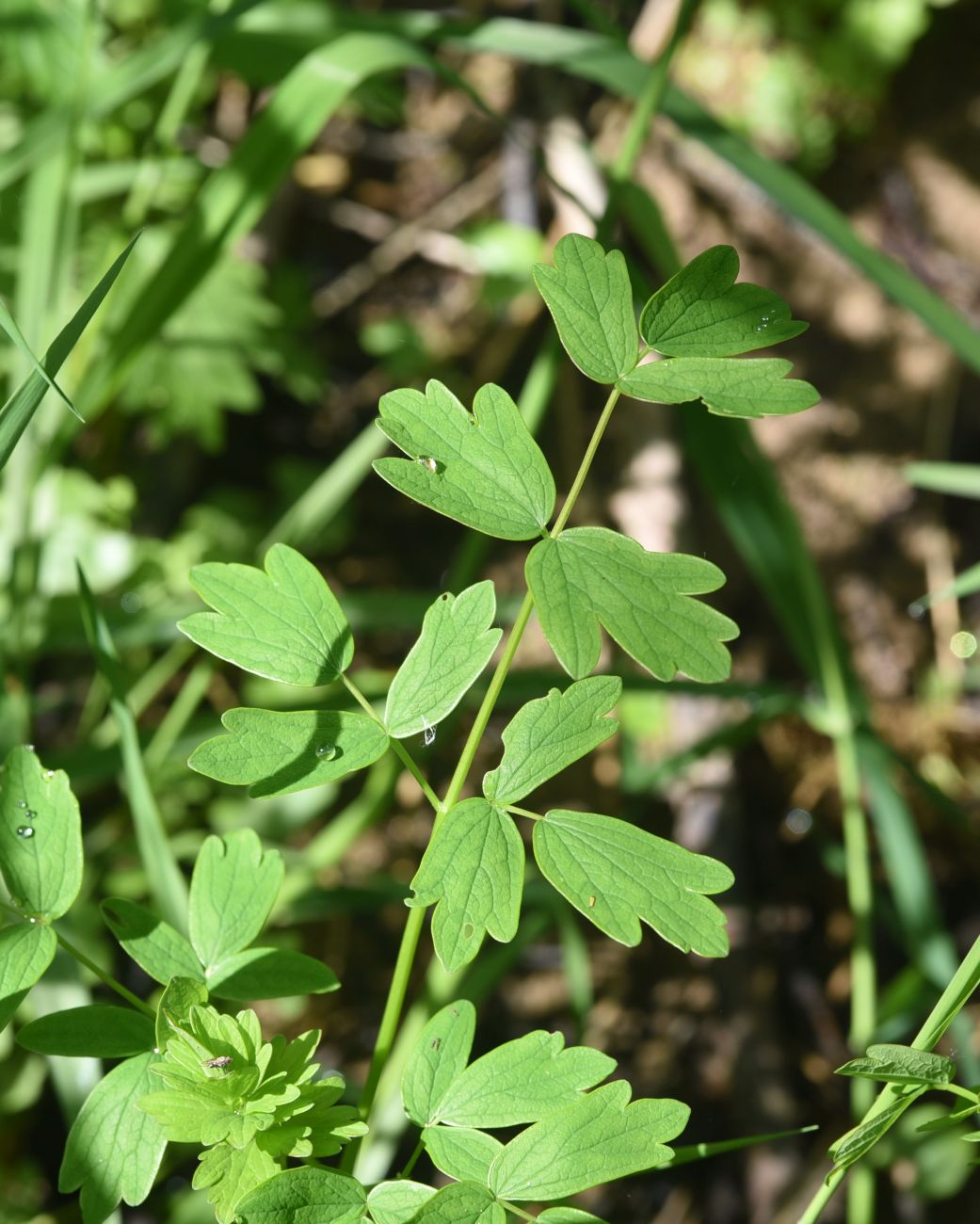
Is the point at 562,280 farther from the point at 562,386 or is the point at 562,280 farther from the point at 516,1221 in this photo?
the point at 562,386

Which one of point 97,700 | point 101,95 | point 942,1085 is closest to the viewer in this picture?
point 942,1085

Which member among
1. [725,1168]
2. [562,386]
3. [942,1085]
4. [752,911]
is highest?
[942,1085]

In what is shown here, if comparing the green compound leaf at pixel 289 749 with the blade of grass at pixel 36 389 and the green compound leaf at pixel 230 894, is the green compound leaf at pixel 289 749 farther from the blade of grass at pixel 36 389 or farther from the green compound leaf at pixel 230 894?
the blade of grass at pixel 36 389

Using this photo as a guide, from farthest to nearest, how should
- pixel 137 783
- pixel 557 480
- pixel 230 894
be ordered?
pixel 557 480 → pixel 137 783 → pixel 230 894

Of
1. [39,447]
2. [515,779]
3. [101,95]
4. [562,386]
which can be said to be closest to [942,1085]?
[515,779]

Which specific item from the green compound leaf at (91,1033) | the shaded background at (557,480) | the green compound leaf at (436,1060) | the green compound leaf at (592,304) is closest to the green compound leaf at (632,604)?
the green compound leaf at (592,304)

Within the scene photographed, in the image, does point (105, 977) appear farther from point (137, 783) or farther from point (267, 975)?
point (137, 783)

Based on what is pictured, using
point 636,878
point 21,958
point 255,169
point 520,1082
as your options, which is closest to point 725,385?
point 636,878
